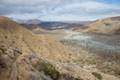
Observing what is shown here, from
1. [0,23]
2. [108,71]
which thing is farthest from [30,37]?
[108,71]

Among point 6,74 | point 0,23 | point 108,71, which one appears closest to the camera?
point 6,74

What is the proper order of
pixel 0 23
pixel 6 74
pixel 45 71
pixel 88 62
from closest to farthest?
pixel 6 74, pixel 45 71, pixel 0 23, pixel 88 62

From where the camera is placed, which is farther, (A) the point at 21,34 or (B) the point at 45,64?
(A) the point at 21,34

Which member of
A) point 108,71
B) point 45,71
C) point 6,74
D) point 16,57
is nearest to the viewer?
point 6,74

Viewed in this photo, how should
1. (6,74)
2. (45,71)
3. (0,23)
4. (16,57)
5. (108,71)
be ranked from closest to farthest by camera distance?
(6,74), (16,57), (45,71), (108,71), (0,23)

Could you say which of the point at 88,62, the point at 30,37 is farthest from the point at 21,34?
the point at 88,62

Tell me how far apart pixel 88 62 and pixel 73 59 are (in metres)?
2.72

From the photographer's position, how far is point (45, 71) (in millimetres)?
20234

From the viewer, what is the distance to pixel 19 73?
58.7 feet

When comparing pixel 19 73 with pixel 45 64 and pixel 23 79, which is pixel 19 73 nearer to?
pixel 23 79

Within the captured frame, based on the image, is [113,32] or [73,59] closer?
[73,59]

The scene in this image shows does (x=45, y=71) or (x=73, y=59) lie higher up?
(x=45, y=71)

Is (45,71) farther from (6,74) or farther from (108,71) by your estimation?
(108,71)

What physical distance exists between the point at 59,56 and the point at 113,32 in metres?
84.6
